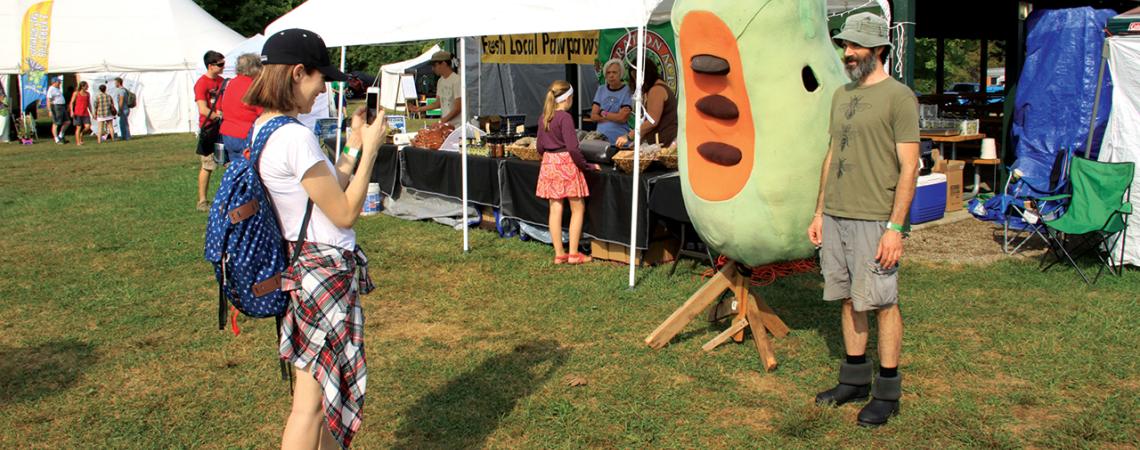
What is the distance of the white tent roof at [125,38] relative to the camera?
23.5 meters

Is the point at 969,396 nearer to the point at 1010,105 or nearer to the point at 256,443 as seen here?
the point at 256,443

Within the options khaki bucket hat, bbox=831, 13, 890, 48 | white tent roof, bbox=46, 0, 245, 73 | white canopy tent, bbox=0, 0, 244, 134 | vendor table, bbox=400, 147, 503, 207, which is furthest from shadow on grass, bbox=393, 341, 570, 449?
white tent roof, bbox=46, 0, 245, 73

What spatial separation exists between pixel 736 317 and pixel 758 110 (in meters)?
1.36

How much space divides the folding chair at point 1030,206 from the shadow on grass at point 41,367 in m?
A: 6.49

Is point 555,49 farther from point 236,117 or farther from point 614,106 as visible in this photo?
point 236,117

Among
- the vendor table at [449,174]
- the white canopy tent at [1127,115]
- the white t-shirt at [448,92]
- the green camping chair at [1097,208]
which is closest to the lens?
the green camping chair at [1097,208]

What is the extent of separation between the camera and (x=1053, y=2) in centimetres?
1046

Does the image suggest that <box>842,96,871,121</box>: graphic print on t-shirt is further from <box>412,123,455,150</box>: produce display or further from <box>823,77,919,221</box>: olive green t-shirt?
<box>412,123,455,150</box>: produce display

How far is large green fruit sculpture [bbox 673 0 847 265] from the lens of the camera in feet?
13.5

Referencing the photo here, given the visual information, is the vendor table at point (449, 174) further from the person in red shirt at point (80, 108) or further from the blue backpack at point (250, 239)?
the person in red shirt at point (80, 108)

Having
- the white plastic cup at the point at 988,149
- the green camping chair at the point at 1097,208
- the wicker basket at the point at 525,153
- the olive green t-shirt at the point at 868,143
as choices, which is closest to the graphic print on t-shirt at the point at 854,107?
the olive green t-shirt at the point at 868,143

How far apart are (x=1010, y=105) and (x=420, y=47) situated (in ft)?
117

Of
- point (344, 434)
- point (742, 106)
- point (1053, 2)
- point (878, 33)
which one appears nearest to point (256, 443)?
point (344, 434)

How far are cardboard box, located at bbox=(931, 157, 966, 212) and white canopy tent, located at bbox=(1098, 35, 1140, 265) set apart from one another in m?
2.51
